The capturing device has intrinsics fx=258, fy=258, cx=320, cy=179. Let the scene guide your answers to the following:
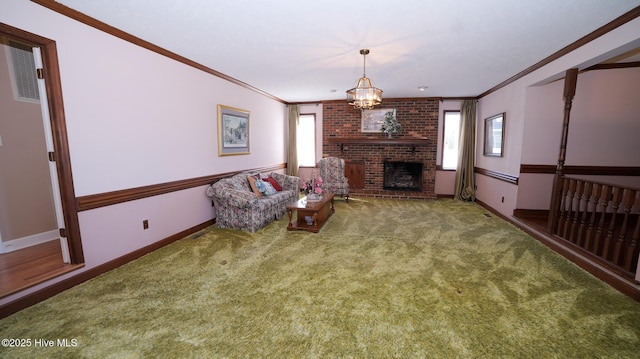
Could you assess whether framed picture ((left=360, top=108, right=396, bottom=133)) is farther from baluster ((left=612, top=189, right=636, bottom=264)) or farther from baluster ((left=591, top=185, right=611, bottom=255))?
baluster ((left=612, top=189, right=636, bottom=264))

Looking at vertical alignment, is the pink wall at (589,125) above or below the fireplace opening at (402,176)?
above

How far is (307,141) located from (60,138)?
223 inches

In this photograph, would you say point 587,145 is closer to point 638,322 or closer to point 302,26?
point 638,322

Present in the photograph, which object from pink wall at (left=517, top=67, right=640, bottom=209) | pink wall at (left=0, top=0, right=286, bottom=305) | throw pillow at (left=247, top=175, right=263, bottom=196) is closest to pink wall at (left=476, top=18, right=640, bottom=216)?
pink wall at (left=517, top=67, right=640, bottom=209)

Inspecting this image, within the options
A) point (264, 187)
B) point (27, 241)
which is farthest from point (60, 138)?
point (264, 187)

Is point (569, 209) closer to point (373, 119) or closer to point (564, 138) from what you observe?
point (564, 138)

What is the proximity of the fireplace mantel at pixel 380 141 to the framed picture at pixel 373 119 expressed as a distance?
382 millimetres

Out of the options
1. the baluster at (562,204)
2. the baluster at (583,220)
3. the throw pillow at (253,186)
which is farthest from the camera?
the throw pillow at (253,186)

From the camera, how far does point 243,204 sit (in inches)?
156

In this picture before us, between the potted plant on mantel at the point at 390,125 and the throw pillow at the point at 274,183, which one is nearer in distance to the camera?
the throw pillow at the point at 274,183

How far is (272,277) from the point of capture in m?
2.71

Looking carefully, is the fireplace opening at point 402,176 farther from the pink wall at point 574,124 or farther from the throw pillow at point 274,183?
the throw pillow at point 274,183

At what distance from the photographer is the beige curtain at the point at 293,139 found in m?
7.38

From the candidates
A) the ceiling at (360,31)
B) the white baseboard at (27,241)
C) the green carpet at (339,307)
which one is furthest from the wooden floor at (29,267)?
the ceiling at (360,31)
